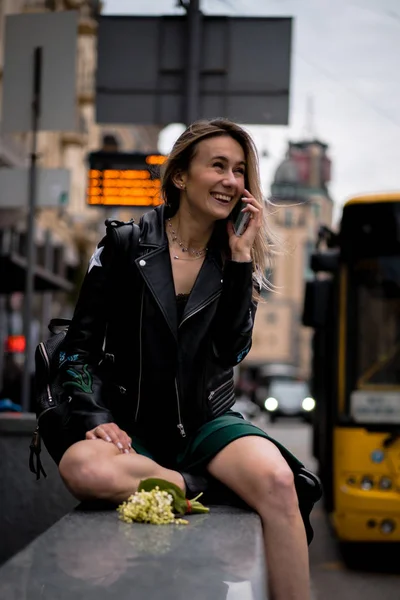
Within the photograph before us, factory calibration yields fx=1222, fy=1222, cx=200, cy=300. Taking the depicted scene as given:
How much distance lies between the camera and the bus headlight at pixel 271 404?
51100mm

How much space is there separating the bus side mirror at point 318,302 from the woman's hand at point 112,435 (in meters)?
6.77

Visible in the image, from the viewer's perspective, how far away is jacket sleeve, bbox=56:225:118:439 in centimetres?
400

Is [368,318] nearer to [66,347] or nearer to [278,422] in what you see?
[66,347]

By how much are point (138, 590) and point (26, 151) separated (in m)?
26.0

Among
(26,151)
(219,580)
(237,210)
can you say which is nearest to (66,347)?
(237,210)

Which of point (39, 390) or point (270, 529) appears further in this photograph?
point (39, 390)

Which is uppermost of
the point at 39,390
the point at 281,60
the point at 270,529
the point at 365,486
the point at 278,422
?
the point at 281,60

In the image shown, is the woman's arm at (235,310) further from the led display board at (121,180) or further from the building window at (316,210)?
the building window at (316,210)

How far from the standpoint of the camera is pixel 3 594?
2.41m

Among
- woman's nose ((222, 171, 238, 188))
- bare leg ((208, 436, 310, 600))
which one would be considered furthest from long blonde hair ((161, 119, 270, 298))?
bare leg ((208, 436, 310, 600))

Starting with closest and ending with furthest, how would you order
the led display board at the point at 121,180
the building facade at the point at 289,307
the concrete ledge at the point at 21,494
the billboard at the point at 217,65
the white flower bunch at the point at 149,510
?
the white flower bunch at the point at 149,510
the concrete ledge at the point at 21,494
the billboard at the point at 217,65
the led display board at the point at 121,180
the building facade at the point at 289,307

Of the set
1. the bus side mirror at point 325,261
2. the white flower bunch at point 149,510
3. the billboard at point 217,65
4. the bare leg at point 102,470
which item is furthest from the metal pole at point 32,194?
the white flower bunch at point 149,510

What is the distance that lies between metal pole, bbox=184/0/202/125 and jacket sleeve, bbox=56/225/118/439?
20.8ft

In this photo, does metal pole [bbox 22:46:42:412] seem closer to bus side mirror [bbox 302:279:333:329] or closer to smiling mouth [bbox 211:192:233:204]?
bus side mirror [bbox 302:279:333:329]
